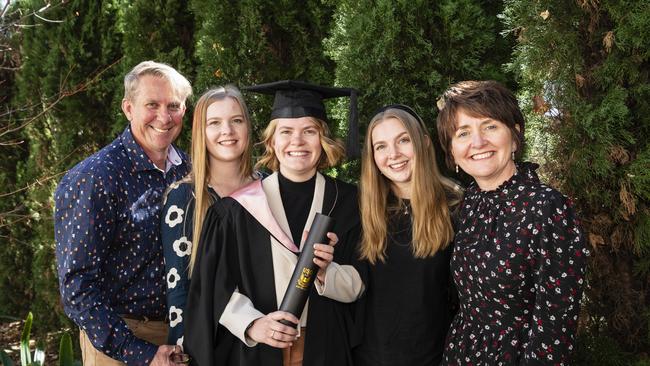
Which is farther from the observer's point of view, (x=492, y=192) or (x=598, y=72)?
(x=598, y=72)

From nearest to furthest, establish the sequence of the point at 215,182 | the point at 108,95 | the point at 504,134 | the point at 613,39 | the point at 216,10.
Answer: the point at 504,134, the point at 613,39, the point at 215,182, the point at 216,10, the point at 108,95

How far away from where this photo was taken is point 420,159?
3.00 metres

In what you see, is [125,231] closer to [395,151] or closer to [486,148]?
[395,151]

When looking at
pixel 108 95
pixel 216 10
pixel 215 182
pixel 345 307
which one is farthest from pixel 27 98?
pixel 345 307

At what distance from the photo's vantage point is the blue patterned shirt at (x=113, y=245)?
2.96m

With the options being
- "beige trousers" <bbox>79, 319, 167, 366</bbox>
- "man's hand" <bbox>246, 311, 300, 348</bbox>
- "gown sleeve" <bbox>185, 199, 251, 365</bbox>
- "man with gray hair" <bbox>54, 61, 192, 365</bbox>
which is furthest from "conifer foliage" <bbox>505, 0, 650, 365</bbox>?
"beige trousers" <bbox>79, 319, 167, 366</bbox>

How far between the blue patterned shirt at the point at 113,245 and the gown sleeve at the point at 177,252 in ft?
0.33

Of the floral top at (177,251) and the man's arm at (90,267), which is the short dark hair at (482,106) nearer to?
the floral top at (177,251)

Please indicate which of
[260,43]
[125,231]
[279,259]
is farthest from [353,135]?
[260,43]

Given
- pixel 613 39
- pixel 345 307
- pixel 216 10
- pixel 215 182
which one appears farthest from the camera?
pixel 216 10

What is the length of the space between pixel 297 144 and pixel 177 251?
0.79 meters

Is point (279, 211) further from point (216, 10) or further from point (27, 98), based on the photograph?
point (27, 98)

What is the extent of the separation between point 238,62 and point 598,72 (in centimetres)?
252

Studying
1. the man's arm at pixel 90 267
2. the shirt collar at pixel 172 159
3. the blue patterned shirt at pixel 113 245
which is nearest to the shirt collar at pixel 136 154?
the blue patterned shirt at pixel 113 245
